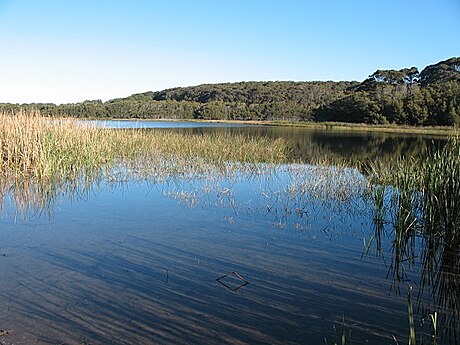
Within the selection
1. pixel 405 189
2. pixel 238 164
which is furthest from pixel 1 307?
pixel 238 164

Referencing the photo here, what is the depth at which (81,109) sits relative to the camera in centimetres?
4997

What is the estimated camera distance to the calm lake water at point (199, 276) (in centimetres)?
288

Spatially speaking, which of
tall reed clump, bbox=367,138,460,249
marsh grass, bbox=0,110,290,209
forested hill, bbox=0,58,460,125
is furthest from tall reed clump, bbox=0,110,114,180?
tall reed clump, bbox=367,138,460,249

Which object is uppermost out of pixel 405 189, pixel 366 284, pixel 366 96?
pixel 366 96

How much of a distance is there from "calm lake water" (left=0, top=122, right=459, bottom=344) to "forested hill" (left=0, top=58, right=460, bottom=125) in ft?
44.2

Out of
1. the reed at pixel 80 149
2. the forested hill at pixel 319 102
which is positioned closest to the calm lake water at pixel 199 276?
the reed at pixel 80 149

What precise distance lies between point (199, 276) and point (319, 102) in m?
69.8

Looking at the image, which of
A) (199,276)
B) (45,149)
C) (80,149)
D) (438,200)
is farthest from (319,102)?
(199,276)

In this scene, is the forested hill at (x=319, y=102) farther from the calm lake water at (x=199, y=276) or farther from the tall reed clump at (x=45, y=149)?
the calm lake water at (x=199, y=276)

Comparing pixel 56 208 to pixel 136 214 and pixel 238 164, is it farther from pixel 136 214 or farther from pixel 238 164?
pixel 238 164

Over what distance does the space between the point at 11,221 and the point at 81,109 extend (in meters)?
48.0

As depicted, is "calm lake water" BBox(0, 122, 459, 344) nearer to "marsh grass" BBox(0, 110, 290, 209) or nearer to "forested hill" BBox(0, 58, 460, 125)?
"marsh grass" BBox(0, 110, 290, 209)

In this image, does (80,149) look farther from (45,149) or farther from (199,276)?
(199,276)

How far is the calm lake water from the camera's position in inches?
114
